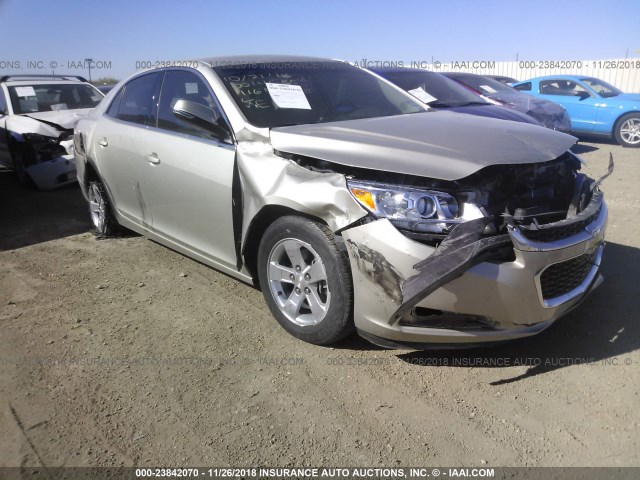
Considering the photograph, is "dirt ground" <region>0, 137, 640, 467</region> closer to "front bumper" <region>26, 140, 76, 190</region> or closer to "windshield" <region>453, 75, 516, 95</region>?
"front bumper" <region>26, 140, 76, 190</region>

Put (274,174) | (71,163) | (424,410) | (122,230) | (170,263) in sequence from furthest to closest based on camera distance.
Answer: (71,163) < (122,230) < (170,263) < (274,174) < (424,410)

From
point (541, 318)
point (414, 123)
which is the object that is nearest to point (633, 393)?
point (541, 318)

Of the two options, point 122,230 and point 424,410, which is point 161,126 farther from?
point 424,410

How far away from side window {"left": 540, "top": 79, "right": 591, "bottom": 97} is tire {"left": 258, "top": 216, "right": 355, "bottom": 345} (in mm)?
10754

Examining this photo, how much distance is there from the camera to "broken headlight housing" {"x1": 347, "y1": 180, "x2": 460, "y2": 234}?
2.61 meters

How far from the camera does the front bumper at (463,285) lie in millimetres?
2494

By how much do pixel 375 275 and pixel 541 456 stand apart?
108 centimetres

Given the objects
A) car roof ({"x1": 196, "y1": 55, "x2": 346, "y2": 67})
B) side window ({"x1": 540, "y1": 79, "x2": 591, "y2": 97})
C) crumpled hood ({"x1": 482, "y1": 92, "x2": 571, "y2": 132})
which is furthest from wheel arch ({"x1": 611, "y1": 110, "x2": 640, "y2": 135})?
car roof ({"x1": 196, "y1": 55, "x2": 346, "y2": 67})

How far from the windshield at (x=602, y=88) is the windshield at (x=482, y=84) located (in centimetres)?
248

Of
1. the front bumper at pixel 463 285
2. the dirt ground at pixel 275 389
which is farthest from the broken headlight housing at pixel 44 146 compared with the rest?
the front bumper at pixel 463 285

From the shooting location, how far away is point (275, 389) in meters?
2.82

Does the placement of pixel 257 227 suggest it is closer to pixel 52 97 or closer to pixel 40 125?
pixel 40 125

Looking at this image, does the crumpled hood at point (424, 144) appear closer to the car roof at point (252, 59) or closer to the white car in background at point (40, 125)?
the car roof at point (252, 59)

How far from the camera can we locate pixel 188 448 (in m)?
2.40
